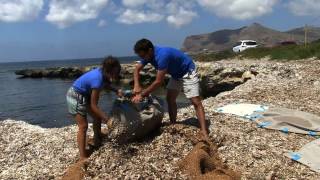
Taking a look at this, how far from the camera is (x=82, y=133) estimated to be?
8938 millimetres

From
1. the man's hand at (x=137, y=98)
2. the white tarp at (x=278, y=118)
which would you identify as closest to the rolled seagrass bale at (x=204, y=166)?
the man's hand at (x=137, y=98)

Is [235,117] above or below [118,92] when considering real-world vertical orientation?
below

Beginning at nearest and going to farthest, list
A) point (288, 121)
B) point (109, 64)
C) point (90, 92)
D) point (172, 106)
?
point (109, 64) < point (90, 92) < point (172, 106) < point (288, 121)

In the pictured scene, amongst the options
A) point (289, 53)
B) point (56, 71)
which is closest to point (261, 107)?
point (289, 53)

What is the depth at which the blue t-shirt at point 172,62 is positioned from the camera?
9125mm

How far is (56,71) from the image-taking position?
77.2m

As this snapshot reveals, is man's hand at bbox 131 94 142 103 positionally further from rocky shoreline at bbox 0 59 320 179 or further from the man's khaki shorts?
the man's khaki shorts

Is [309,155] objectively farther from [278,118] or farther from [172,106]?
[172,106]

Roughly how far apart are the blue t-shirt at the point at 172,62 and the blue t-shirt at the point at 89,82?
4.21 ft

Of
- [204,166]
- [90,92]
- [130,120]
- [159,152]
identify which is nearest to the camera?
[204,166]

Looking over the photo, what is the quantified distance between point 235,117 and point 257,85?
23.6 ft

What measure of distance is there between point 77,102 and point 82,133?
627 millimetres

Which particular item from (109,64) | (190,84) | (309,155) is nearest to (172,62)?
(190,84)

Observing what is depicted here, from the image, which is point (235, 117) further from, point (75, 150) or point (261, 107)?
point (75, 150)
